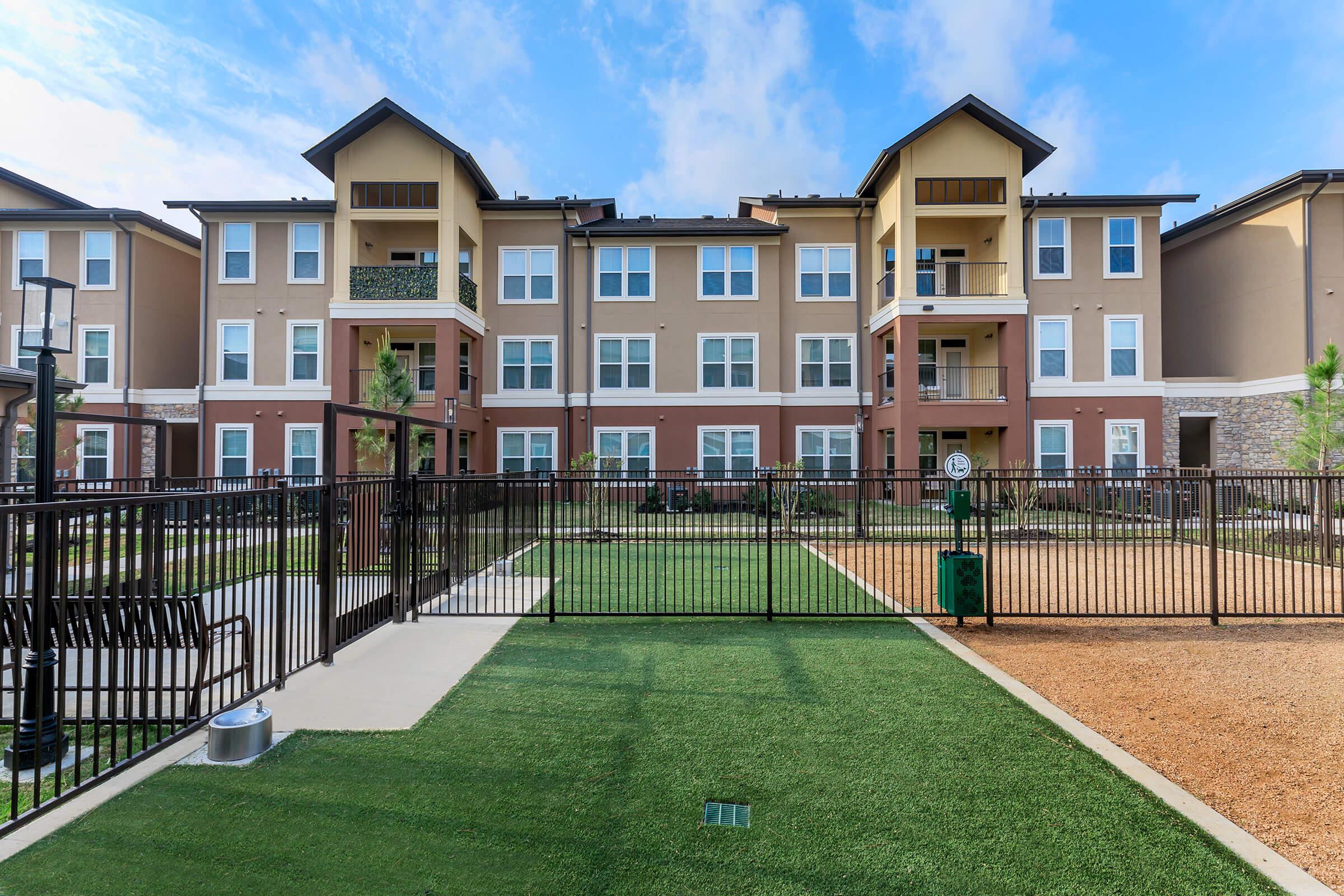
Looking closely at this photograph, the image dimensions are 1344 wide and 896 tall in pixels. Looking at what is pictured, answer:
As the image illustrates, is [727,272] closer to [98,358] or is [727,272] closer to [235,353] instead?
[235,353]

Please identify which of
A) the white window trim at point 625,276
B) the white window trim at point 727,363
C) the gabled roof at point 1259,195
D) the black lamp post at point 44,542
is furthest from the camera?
the white window trim at point 625,276

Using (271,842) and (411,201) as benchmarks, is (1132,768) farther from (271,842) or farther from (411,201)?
(411,201)

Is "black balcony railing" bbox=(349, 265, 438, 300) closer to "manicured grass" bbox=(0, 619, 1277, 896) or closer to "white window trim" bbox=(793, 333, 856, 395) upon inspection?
"white window trim" bbox=(793, 333, 856, 395)

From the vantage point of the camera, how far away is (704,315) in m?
23.8

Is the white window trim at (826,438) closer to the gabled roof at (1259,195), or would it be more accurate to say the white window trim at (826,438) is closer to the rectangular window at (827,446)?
the rectangular window at (827,446)

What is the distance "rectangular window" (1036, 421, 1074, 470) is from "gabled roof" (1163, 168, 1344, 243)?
9.49m

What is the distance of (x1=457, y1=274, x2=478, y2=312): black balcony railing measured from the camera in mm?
21631

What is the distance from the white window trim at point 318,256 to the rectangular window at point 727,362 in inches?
525

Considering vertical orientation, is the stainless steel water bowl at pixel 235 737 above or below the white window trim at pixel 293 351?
below

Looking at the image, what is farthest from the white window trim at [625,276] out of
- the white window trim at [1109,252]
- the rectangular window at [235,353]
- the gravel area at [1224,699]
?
the gravel area at [1224,699]

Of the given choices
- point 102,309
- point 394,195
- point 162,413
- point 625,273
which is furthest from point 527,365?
point 102,309

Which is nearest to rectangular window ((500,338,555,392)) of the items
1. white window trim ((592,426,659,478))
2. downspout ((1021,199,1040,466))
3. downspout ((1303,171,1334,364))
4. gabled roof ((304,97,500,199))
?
white window trim ((592,426,659,478))

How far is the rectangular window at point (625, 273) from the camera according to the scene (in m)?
23.8

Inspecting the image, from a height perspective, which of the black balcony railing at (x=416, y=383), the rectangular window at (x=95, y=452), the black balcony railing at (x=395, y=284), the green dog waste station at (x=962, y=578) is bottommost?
the green dog waste station at (x=962, y=578)
